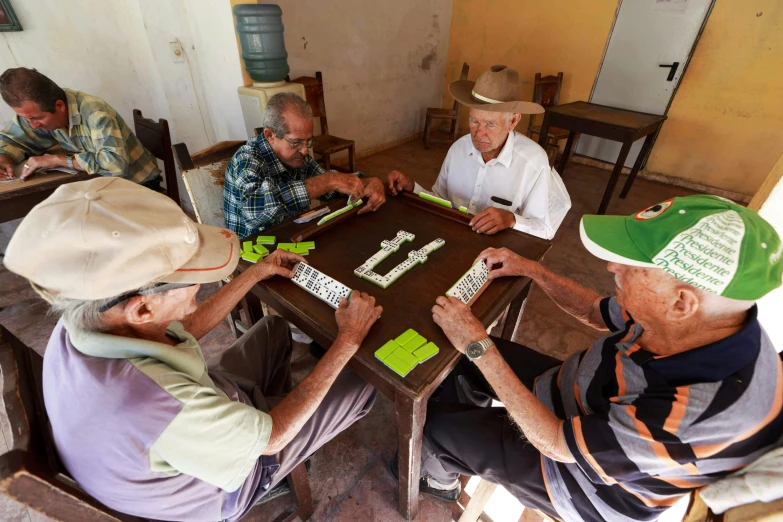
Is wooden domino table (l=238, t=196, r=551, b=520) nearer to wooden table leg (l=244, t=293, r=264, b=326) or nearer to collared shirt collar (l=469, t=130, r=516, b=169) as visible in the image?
wooden table leg (l=244, t=293, r=264, b=326)

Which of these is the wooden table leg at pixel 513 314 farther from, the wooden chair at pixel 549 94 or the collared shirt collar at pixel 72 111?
the wooden chair at pixel 549 94

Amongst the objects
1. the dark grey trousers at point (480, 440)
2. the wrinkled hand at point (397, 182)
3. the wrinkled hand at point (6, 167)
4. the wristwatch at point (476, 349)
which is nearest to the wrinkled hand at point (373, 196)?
the wrinkled hand at point (397, 182)

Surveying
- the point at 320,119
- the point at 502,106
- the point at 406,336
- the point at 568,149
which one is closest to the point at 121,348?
the point at 406,336

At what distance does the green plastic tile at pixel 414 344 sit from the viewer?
3.61 feet

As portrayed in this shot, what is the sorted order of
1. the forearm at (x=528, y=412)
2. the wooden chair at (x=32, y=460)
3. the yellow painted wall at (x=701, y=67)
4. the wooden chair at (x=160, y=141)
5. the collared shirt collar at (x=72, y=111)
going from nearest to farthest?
the wooden chair at (x=32, y=460)
the forearm at (x=528, y=412)
the collared shirt collar at (x=72, y=111)
the wooden chair at (x=160, y=141)
the yellow painted wall at (x=701, y=67)

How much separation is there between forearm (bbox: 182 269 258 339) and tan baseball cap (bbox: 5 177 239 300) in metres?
0.53

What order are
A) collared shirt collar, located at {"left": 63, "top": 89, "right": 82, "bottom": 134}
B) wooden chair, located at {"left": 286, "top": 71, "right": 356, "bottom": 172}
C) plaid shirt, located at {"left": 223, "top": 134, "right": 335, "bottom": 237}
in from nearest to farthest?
plaid shirt, located at {"left": 223, "top": 134, "right": 335, "bottom": 237} < collared shirt collar, located at {"left": 63, "top": 89, "right": 82, "bottom": 134} < wooden chair, located at {"left": 286, "top": 71, "right": 356, "bottom": 172}

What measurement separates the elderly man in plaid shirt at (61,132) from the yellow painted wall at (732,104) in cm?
641

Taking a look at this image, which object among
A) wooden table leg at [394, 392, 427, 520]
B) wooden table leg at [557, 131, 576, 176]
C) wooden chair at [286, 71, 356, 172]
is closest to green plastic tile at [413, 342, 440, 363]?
wooden table leg at [394, 392, 427, 520]

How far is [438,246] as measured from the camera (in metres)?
1.60

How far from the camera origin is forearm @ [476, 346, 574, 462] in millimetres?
1022

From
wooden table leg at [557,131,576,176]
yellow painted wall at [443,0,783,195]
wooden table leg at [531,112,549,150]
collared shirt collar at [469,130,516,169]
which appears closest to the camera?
collared shirt collar at [469,130,516,169]

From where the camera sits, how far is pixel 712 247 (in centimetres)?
84

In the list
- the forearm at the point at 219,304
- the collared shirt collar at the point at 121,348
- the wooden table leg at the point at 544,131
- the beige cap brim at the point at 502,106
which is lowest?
the wooden table leg at the point at 544,131
